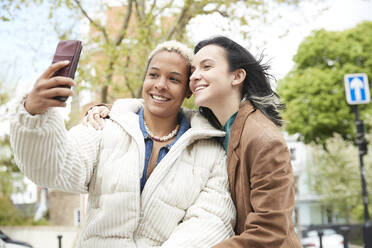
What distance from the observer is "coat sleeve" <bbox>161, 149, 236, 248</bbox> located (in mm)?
2020

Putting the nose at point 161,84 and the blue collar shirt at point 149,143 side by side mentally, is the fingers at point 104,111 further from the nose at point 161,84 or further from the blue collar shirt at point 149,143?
the nose at point 161,84

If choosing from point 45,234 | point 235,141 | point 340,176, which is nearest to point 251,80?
point 235,141

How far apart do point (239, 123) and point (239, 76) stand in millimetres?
403

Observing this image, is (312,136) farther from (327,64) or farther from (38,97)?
(38,97)

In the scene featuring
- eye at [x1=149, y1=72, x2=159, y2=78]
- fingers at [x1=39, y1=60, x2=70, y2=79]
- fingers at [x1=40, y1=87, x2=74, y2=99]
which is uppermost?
eye at [x1=149, y1=72, x2=159, y2=78]

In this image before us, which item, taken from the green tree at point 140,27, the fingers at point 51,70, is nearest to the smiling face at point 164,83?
the fingers at point 51,70

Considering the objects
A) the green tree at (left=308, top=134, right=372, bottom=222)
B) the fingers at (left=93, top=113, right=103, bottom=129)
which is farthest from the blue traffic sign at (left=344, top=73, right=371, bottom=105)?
the green tree at (left=308, top=134, right=372, bottom=222)

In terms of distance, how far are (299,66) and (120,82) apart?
43.0 feet

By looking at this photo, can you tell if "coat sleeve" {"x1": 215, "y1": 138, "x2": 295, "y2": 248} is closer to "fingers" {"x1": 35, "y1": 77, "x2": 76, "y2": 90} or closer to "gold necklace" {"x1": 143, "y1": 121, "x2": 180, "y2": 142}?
"gold necklace" {"x1": 143, "y1": 121, "x2": 180, "y2": 142}

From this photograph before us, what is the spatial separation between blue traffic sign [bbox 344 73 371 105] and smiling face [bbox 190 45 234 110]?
752 cm

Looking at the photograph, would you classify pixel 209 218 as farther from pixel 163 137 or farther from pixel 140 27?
pixel 140 27

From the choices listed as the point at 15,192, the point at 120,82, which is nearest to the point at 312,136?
the point at 120,82

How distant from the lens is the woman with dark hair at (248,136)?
2010 mm

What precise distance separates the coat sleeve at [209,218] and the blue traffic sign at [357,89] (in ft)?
25.9
